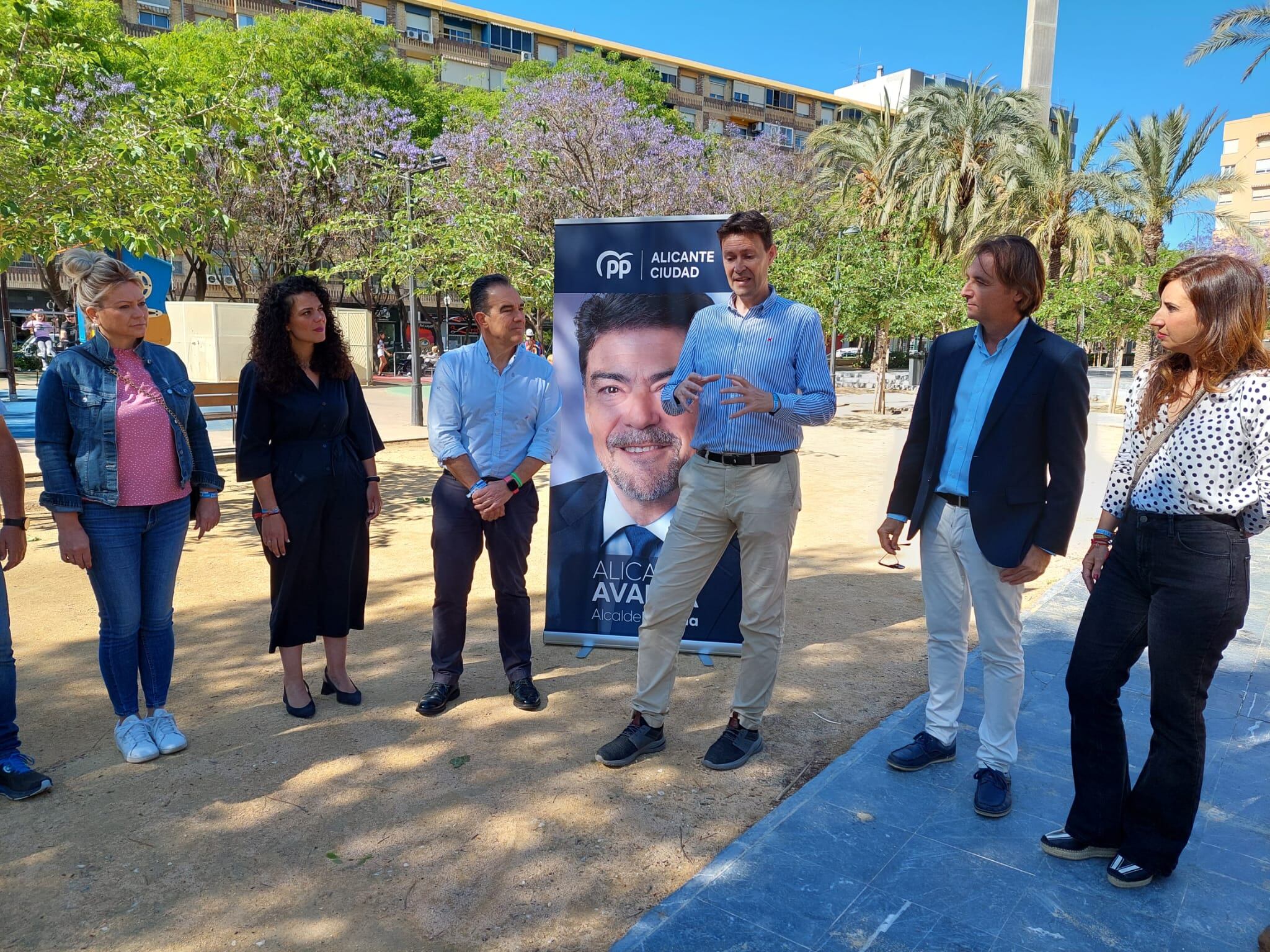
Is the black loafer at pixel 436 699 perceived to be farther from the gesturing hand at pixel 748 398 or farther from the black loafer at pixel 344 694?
the gesturing hand at pixel 748 398

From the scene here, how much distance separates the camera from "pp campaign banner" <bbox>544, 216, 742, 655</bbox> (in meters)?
4.41

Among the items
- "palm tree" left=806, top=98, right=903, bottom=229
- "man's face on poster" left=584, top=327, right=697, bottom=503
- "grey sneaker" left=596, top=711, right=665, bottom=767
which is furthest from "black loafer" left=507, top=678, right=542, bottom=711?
"palm tree" left=806, top=98, right=903, bottom=229

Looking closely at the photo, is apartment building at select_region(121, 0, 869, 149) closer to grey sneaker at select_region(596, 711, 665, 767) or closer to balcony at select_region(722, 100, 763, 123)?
balcony at select_region(722, 100, 763, 123)

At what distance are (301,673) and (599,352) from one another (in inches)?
82.5

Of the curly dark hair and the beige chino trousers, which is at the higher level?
the curly dark hair

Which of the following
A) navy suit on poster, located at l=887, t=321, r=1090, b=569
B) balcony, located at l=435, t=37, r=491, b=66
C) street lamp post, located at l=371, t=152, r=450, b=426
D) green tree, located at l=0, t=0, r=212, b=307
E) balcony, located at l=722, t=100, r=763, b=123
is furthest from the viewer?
balcony, located at l=722, t=100, r=763, b=123

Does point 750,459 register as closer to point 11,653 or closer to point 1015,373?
point 1015,373

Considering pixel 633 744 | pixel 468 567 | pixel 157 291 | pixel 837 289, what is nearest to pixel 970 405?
pixel 633 744

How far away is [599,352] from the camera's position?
4531 millimetres

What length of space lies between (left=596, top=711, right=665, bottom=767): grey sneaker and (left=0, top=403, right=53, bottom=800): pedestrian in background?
2.00 metres

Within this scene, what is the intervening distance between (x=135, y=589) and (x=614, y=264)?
261cm

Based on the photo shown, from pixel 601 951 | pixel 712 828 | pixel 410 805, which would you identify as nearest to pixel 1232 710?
pixel 712 828

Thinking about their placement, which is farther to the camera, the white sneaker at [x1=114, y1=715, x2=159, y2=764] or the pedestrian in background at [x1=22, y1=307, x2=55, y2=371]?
the pedestrian in background at [x1=22, y1=307, x2=55, y2=371]

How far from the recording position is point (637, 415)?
4.51 m
